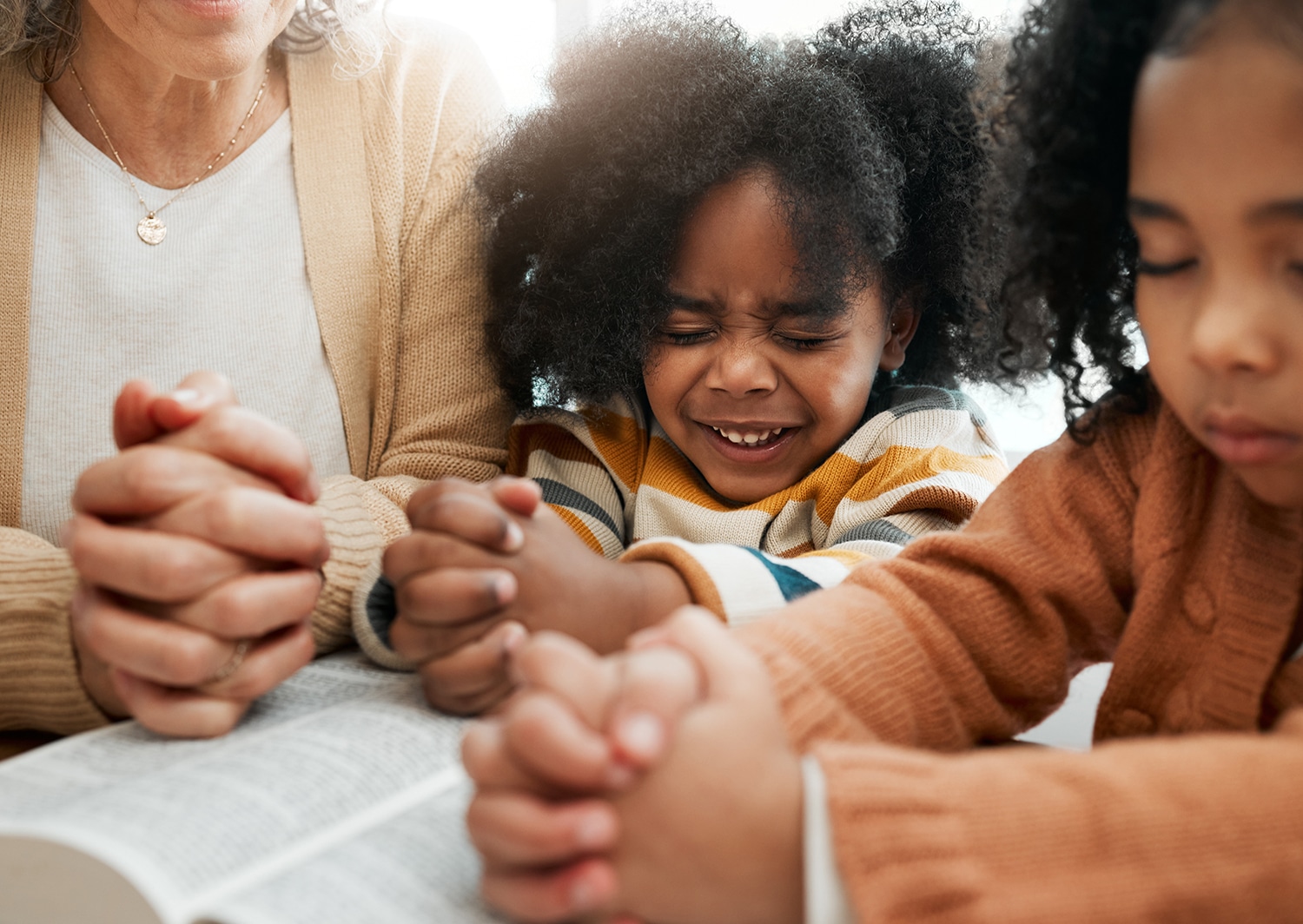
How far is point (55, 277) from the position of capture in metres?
1.07

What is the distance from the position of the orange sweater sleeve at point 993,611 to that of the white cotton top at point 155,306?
2.09ft

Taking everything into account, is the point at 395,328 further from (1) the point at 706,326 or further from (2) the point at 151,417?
(2) the point at 151,417

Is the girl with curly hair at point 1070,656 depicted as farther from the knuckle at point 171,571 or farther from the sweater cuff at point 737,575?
the knuckle at point 171,571

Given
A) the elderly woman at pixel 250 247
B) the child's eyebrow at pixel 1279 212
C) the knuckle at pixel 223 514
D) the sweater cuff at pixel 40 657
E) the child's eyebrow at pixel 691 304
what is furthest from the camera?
the child's eyebrow at pixel 691 304

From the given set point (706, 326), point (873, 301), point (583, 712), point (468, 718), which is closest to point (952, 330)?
point (873, 301)

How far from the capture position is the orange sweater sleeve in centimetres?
67

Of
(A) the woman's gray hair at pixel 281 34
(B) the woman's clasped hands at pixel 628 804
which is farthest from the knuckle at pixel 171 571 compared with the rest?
(A) the woman's gray hair at pixel 281 34

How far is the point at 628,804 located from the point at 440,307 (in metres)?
0.77

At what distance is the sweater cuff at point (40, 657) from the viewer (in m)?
0.78

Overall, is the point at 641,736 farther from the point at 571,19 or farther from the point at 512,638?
the point at 571,19

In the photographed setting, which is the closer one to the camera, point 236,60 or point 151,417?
point 151,417

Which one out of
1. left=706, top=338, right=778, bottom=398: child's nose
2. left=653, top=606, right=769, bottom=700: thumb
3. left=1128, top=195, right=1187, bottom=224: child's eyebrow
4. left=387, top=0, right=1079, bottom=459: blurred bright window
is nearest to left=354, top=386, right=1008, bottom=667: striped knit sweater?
left=706, top=338, right=778, bottom=398: child's nose

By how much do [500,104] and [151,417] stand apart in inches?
27.7

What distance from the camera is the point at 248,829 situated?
0.55 meters
